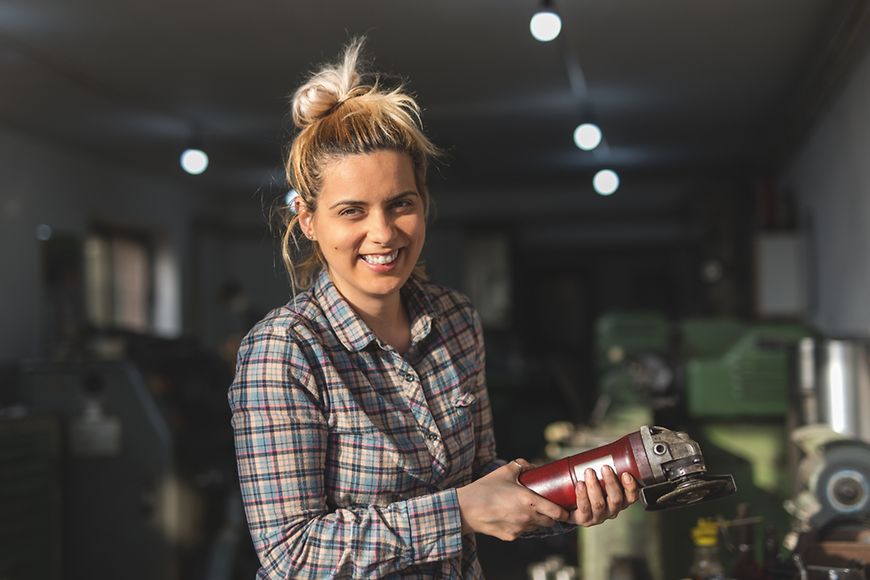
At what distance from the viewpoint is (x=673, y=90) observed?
21.7ft

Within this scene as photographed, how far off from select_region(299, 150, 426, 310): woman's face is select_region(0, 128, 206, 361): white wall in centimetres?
608

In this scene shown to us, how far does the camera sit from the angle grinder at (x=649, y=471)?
1.38m

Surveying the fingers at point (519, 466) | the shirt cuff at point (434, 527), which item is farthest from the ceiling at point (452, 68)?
the shirt cuff at point (434, 527)

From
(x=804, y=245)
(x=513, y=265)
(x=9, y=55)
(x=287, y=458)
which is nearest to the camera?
(x=287, y=458)

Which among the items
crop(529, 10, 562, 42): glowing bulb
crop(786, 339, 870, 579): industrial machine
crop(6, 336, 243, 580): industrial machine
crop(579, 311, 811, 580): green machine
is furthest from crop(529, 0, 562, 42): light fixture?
crop(6, 336, 243, 580): industrial machine

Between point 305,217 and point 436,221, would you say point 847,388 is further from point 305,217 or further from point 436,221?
point 436,221

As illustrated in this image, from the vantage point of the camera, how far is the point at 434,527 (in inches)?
52.1

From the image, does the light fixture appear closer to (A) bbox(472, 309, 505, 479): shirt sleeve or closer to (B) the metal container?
(B) the metal container

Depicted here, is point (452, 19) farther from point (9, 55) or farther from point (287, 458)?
point (287, 458)

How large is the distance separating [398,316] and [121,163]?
7.87 m

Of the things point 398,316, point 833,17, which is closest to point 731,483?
point 398,316

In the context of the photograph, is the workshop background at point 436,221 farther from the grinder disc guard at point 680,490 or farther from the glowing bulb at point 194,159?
the grinder disc guard at point 680,490

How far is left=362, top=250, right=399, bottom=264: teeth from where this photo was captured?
56.9 inches

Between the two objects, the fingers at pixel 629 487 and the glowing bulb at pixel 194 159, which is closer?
the fingers at pixel 629 487
